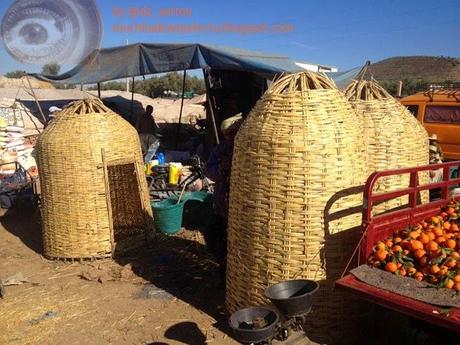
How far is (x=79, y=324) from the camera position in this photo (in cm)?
466

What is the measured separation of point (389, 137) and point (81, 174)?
3.97 m

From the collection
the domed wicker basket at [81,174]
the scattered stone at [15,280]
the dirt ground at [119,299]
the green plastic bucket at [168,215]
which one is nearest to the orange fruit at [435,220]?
the dirt ground at [119,299]

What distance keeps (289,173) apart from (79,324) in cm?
282

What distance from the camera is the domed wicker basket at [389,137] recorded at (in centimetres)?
455

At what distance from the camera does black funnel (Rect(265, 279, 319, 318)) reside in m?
2.86

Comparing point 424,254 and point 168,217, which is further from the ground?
point 424,254

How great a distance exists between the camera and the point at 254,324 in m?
2.80

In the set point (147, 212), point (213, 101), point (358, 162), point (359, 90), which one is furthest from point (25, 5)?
point (213, 101)

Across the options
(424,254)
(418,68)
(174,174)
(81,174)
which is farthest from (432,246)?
(418,68)

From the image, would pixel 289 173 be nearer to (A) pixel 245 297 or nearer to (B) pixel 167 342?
(A) pixel 245 297

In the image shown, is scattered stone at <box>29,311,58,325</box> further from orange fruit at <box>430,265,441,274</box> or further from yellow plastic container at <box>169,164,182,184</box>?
yellow plastic container at <box>169,164,182,184</box>

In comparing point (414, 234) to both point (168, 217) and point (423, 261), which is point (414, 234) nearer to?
point (423, 261)

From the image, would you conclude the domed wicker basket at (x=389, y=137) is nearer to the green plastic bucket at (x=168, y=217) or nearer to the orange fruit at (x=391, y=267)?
the orange fruit at (x=391, y=267)

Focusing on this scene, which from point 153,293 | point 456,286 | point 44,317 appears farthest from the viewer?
point 153,293
